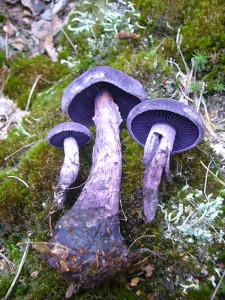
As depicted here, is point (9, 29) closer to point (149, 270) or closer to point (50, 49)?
point (50, 49)

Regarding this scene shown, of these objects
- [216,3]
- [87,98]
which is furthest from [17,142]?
[216,3]

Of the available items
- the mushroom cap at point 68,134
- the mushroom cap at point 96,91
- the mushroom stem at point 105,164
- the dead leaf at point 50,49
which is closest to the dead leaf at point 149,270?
the mushroom stem at point 105,164

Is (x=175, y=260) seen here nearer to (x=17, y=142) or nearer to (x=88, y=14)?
(x=17, y=142)

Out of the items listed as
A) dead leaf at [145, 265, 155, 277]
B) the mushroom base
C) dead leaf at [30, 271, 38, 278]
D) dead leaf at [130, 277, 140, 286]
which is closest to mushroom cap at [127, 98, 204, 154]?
the mushroom base

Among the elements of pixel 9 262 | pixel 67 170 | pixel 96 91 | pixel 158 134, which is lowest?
pixel 9 262

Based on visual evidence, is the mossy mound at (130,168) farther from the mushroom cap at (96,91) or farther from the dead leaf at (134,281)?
the mushroom cap at (96,91)

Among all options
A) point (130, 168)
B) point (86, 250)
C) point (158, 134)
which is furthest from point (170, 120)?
point (86, 250)
